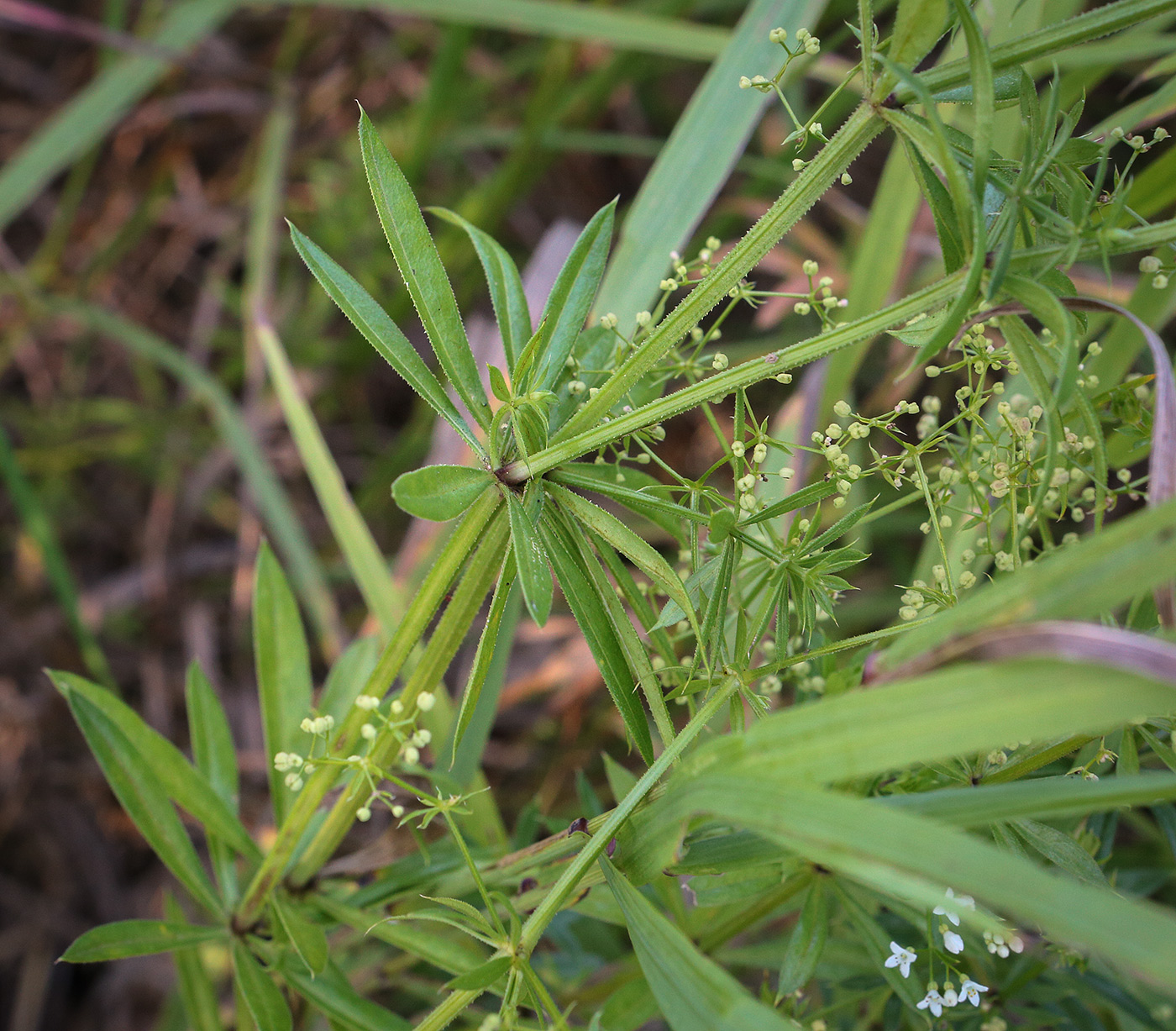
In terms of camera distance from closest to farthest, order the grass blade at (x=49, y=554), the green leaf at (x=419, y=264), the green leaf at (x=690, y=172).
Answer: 1. the green leaf at (x=419, y=264)
2. the green leaf at (x=690, y=172)
3. the grass blade at (x=49, y=554)

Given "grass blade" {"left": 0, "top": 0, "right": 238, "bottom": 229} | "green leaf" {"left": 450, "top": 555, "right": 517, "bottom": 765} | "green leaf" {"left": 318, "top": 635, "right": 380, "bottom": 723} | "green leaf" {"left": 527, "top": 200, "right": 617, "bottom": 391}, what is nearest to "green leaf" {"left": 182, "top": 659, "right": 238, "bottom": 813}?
"green leaf" {"left": 318, "top": 635, "right": 380, "bottom": 723}

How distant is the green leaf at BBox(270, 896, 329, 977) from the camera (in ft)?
3.22

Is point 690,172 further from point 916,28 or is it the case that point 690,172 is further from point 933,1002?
point 933,1002

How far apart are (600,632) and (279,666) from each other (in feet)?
1.93

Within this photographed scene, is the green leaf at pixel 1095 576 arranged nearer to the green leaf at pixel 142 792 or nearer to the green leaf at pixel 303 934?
the green leaf at pixel 303 934

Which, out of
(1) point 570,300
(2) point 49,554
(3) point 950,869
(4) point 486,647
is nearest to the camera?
(3) point 950,869

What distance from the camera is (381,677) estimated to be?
957 millimetres

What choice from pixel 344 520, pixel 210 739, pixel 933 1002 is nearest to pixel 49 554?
pixel 344 520

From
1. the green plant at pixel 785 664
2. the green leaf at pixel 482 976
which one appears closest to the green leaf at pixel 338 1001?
the green plant at pixel 785 664

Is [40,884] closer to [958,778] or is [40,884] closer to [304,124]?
[304,124]

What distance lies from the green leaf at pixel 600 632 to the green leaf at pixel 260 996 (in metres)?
0.55

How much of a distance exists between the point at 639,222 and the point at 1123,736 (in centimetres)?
97

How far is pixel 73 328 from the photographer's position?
2725 mm

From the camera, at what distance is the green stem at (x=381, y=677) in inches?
34.7
